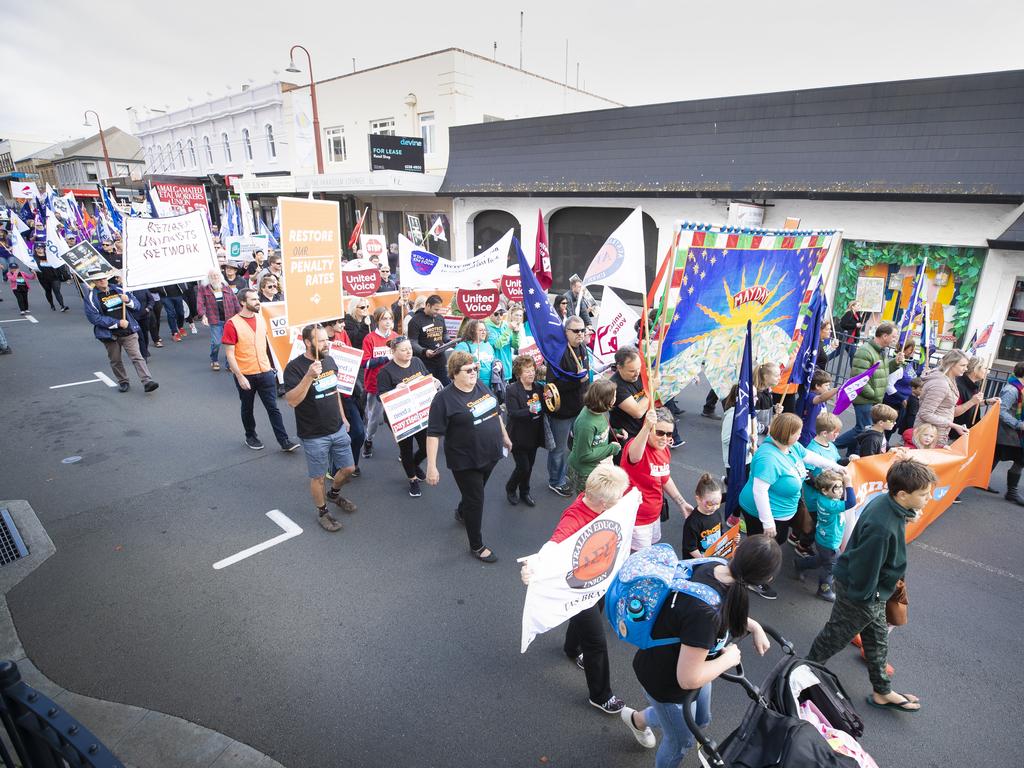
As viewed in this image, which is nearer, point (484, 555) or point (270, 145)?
point (484, 555)

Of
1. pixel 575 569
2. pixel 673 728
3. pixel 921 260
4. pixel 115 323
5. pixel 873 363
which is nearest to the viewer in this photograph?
pixel 673 728

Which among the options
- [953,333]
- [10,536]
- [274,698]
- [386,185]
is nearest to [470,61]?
[386,185]

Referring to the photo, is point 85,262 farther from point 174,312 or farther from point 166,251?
point 174,312

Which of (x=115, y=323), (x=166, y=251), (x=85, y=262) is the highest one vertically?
(x=166, y=251)

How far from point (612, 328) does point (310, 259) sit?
3.64 m

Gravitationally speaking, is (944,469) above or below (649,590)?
below

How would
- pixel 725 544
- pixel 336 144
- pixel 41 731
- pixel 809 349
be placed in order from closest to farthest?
pixel 41 731 → pixel 725 544 → pixel 809 349 → pixel 336 144

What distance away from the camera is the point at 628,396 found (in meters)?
5.01

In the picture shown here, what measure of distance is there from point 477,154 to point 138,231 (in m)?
13.2

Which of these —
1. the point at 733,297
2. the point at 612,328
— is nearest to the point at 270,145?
the point at 612,328

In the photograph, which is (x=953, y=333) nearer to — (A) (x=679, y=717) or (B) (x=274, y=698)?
(A) (x=679, y=717)

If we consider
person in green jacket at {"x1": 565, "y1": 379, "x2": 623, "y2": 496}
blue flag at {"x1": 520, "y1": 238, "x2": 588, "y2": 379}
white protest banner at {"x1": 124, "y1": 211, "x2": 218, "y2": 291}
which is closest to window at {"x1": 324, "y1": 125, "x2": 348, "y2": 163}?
white protest banner at {"x1": 124, "y1": 211, "x2": 218, "y2": 291}

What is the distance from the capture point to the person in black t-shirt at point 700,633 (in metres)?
2.36

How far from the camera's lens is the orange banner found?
4863 mm
